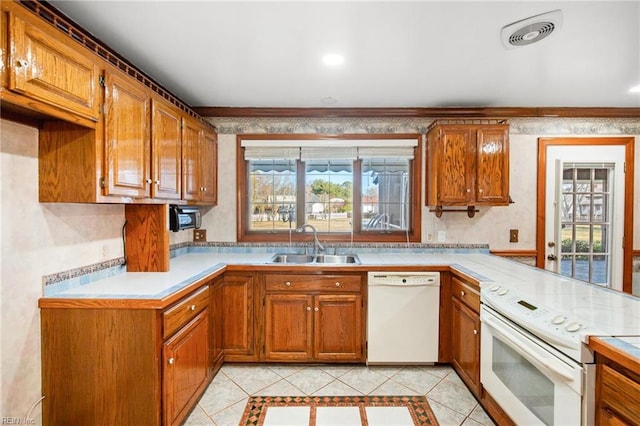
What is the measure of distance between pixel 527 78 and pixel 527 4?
40.9 inches

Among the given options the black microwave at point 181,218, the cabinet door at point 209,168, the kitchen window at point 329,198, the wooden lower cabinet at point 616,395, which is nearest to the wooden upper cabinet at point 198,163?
the cabinet door at point 209,168

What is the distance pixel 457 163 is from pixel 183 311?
8.43 ft

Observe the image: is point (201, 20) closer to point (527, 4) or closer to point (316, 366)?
point (527, 4)

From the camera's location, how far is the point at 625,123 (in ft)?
9.99

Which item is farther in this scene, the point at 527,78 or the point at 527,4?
the point at 527,78

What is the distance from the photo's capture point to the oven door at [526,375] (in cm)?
126

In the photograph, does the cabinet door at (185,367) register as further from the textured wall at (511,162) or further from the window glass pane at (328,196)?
the window glass pane at (328,196)

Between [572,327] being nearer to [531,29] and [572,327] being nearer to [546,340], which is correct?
[546,340]

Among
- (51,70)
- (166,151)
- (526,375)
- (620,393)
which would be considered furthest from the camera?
(166,151)

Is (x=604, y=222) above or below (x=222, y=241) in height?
above

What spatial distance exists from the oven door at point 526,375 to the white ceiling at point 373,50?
1709 mm

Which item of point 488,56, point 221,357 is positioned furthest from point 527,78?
point 221,357

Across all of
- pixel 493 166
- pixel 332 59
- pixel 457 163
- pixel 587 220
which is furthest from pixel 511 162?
pixel 332 59

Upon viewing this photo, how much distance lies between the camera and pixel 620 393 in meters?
1.08
